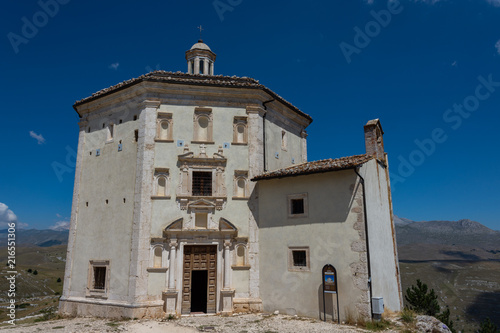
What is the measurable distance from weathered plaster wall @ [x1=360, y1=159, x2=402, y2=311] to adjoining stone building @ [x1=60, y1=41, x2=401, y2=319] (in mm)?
85

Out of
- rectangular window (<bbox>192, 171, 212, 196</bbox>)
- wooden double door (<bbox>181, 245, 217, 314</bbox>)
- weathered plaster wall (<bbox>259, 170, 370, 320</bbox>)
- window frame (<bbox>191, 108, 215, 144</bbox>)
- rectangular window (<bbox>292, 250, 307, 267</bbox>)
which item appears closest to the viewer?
weathered plaster wall (<bbox>259, 170, 370, 320</bbox>)

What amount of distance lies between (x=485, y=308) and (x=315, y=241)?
266ft

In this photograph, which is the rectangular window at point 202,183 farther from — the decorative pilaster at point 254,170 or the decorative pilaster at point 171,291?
the decorative pilaster at point 171,291

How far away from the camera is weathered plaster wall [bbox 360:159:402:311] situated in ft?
48.4

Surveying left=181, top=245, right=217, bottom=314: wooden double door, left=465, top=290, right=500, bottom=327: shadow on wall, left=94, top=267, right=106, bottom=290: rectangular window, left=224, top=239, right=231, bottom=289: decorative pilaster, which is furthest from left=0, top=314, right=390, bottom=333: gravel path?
left=465, top=290, right=500, bottom=327: shadow on wall

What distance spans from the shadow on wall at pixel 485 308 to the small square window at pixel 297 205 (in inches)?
2795

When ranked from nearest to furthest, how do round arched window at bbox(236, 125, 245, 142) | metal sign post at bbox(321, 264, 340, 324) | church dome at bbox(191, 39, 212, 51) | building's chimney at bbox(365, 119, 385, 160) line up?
metal sign post at bbox(321, 264, 340, 324)
building's chimney at bbox(365, 119, 385, 160)
round arched window at bbox(236, 125, 245, 142)
church dome at bbox(191, 39, 212, 51)

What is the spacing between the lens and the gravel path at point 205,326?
12891mm

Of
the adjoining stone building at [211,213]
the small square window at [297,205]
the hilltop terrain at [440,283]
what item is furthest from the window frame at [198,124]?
the hilltop terrain at [440,283]

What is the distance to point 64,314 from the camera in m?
17.2

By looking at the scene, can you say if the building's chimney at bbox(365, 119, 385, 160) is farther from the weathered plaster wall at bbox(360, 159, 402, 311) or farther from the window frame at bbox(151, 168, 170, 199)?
the window frame at bbox(151, 168, 170, 199)

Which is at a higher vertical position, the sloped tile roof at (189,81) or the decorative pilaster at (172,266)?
the sloped tile roof at (189,81)

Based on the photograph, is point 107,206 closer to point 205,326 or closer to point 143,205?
point 143,205

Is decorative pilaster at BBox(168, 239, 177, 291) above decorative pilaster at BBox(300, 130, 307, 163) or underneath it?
underneath
